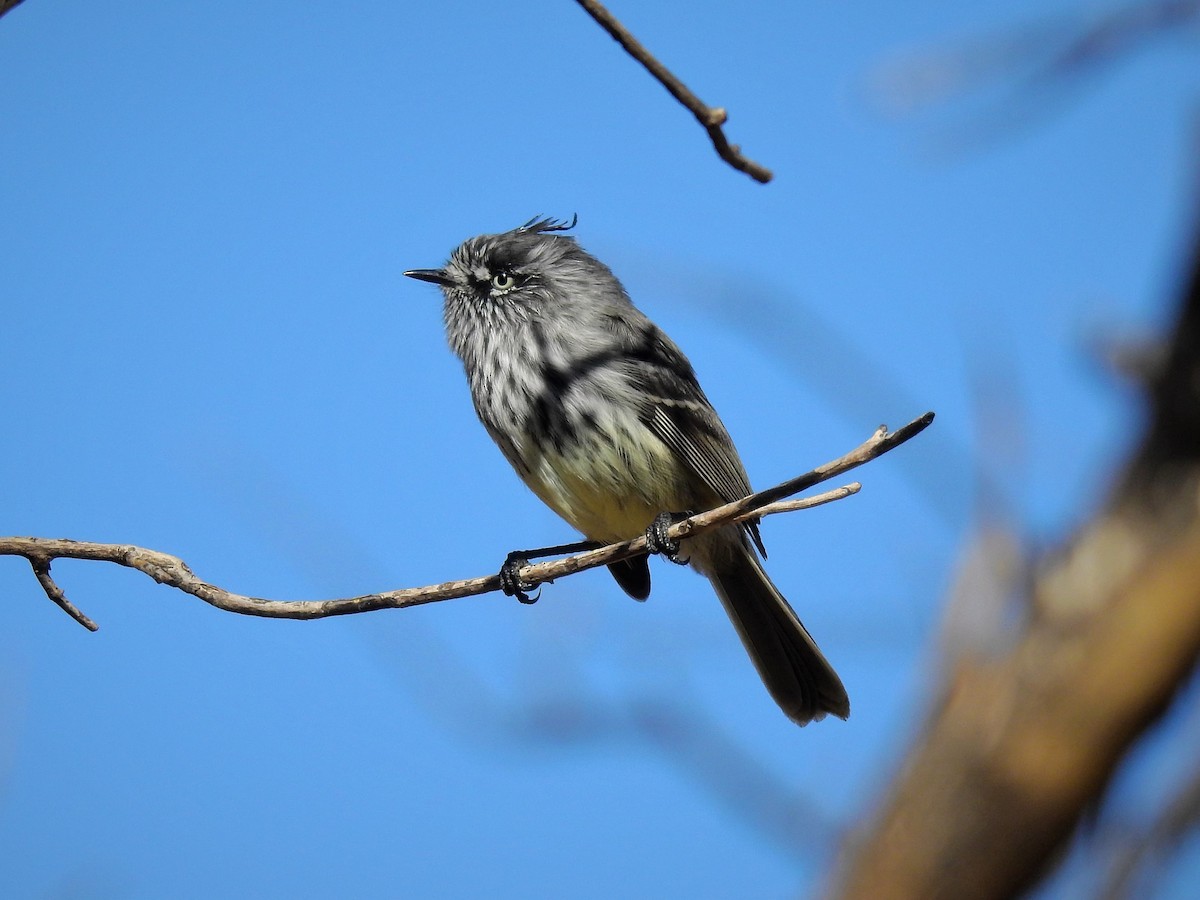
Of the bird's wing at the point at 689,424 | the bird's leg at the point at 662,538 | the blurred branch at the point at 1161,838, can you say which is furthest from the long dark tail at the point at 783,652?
the blurred branch at the point at 1161,838

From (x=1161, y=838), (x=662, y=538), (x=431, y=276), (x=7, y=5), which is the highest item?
(x=431, y=276)

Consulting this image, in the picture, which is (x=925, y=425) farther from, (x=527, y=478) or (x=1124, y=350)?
(x=527, y=478)

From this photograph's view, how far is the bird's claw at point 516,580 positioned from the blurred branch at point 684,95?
2802 millimetres

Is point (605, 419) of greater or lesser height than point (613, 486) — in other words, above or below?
above

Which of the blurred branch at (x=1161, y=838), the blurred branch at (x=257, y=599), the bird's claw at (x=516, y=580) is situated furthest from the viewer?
the bird's claw at (x=516, y=580)

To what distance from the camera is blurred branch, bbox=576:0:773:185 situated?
2.86 m

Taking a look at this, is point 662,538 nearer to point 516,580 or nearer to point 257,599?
point 516,580

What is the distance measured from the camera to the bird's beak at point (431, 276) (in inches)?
296

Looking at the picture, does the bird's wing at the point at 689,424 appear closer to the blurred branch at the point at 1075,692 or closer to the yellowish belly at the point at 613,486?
the yellowish belly at the point at 613,486

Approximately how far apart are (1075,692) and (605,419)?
468cm

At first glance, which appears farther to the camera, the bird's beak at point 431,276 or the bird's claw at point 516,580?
the bird's beak at point 431,276

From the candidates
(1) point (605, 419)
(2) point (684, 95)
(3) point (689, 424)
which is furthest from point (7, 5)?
(3) point (689, 424)

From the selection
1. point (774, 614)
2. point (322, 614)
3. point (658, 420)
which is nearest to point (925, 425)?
point (322, 614)

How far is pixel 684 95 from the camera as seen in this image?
288 cm
